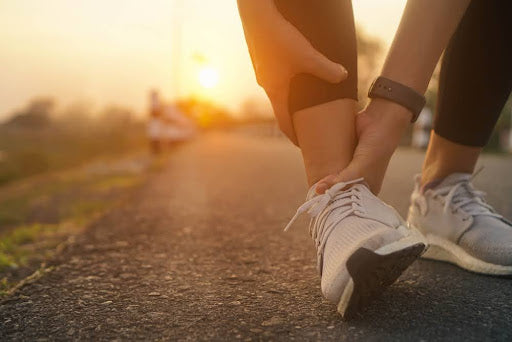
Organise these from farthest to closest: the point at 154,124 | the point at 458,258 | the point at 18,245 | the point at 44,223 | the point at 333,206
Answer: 1. the point at 154,124
2. the point at 44,223
3. the point at 18,245
4. the point at 458,258
5. the point at 333,206

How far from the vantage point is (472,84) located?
1.50m

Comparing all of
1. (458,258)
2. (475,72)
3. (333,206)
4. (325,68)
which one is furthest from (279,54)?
(458,258)

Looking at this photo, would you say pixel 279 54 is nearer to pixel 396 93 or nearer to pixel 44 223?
pixel 396 93

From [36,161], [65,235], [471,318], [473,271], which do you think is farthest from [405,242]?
[36,161]

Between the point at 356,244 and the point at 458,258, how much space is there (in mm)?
540

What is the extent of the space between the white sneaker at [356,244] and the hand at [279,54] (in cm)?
22

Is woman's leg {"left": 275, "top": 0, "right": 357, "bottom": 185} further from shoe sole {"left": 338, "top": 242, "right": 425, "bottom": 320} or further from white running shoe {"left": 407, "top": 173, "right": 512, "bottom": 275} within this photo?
white running shoe {"left": 407, "top": 173, "right": 512, "bottom": 275}

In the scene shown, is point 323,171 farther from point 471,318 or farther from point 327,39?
point 471,318

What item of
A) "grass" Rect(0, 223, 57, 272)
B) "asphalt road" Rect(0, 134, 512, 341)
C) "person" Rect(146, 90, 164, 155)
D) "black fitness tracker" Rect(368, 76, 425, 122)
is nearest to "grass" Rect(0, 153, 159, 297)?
"grass" Rect(0, 223, 57, 272)

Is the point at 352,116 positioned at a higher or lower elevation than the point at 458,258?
higher

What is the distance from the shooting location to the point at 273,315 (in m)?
1.09

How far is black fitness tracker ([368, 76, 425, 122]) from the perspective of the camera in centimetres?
122

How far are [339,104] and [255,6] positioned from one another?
0.94 feet

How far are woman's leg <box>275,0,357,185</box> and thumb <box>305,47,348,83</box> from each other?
2 cm
